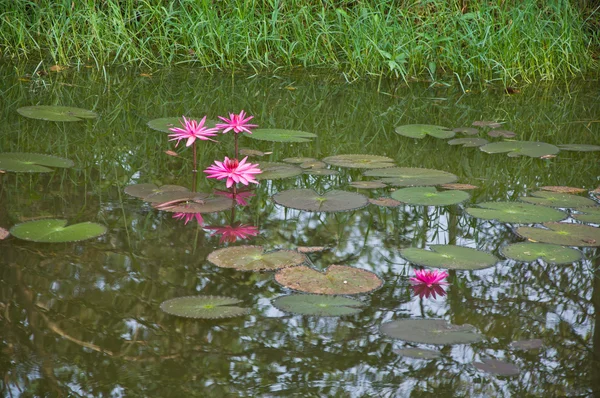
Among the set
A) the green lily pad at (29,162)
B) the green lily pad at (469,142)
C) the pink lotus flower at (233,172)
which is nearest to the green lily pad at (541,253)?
the pink lotus flower at (233,172)

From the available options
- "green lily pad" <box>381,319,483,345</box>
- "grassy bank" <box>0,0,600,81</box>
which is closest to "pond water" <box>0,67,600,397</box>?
"green lily pad" <box>381,319,483,345</box>

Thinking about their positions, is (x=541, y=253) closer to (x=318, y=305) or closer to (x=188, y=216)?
(x=318, y=305)

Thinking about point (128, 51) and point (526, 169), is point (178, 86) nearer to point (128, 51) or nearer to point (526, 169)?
point (128, 51)

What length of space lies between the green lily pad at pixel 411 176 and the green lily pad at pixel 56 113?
1350mm

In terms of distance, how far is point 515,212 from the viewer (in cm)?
255

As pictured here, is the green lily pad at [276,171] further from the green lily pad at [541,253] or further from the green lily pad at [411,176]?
the green lily pad at [541,253]

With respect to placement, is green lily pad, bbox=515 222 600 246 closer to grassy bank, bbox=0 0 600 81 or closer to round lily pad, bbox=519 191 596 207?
round lily pad, bbox=519 191 596 207

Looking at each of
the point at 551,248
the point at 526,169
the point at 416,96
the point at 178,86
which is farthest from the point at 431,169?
the point at 178,86

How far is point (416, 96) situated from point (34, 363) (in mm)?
3227

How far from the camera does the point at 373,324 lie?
1.84 metres

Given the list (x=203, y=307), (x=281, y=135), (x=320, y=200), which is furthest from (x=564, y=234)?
(x=281, y=135)

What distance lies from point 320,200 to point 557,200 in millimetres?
803

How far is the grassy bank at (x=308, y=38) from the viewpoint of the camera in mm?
4918

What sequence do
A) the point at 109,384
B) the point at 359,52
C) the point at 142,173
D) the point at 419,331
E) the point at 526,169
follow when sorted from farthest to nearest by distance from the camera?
the point at 359,52 < the point at 526,169 < the point at 142,173 < the point at 419,331 < the point at 109,384
